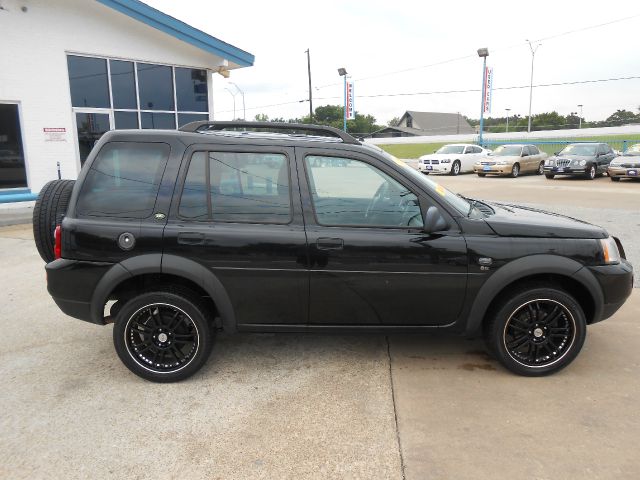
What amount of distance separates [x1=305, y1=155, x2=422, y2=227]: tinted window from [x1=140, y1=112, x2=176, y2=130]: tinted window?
11.0m

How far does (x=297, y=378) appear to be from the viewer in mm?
3607

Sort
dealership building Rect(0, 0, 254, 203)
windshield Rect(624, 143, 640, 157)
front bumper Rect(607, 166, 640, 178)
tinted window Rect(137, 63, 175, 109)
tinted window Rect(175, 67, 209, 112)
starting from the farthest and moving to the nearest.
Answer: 1. windshield Rect(624, 143, 640, 157)
2. front bumper Rect(607, 166, 640, 178)
3. tinted window Rect(175, 67, 209, 112)
4. tinted window Rect(137, 63, 175, 109)
5. dealership building Rect(0, 0, 254, 203)

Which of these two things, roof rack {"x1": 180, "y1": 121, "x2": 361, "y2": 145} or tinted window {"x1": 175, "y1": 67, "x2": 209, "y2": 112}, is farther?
tinted window {"x1": 175, "y1": 67, "x2": 209, "y2": 112}

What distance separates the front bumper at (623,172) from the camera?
18.1 m

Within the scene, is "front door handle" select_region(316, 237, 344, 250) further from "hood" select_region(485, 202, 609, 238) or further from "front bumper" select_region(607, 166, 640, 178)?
"front bumper" select_region(607, 166, 640, 178)

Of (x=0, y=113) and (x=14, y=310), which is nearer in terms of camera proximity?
(x=14, y=310)

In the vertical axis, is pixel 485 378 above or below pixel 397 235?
below

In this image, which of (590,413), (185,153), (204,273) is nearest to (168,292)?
(204,273)

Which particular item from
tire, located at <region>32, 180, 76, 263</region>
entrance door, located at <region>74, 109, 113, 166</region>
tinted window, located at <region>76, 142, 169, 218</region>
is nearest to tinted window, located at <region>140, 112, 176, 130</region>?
entrance door, located at <region>74, 109, 113, 166</region>

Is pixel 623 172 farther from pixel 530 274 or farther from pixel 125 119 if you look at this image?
pixel 530 274

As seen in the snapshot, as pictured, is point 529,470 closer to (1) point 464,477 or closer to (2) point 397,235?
(1) point 464,477

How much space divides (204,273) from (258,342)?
115cm

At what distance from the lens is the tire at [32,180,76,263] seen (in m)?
3.74

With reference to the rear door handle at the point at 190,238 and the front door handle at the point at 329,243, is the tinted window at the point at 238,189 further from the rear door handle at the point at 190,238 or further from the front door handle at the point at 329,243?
the front door handle at the point at 329,243
